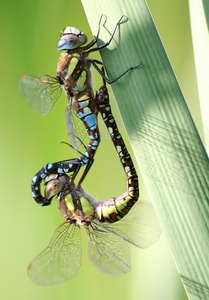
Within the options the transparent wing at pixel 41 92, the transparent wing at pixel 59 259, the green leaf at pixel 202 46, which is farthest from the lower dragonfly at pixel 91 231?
the green leaf at pixel 202 46

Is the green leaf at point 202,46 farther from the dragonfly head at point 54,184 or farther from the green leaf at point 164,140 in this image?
the dragonfly head at point 54,184

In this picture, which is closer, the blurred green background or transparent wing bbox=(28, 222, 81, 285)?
transparent wing bbox=(28, 222, 81, 285)

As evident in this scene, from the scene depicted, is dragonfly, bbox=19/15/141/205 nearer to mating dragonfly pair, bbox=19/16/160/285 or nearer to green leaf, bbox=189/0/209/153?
mating dragonfly pair, bbox=19/16/160/285

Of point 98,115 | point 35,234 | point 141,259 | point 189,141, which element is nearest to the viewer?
point 189,141

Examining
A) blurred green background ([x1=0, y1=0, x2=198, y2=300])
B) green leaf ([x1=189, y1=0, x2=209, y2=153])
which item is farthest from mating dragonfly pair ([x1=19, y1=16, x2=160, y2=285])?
green leaf ([x1=189, y1=0, x2=209, y2=153])

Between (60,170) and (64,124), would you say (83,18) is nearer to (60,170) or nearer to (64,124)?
(64,124)

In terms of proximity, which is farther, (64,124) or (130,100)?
(64,124)

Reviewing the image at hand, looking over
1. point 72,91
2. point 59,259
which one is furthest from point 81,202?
point 72,91

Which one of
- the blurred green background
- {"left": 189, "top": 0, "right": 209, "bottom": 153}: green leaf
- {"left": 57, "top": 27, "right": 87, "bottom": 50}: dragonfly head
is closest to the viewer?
{"left": 189, "top": 0, "right": 209, "bottom": 153}: green leaf

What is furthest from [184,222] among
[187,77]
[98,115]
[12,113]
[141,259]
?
[12,113]
